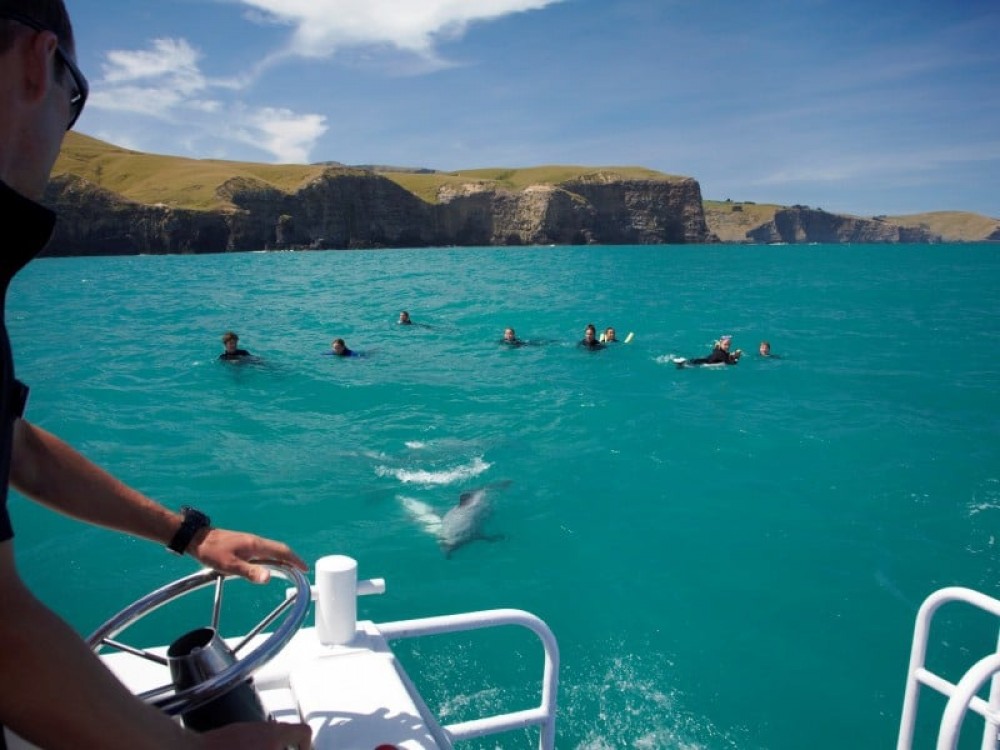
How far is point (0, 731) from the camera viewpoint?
109 cm

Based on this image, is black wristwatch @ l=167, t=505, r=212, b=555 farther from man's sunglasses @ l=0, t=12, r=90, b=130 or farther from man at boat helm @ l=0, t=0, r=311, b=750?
man's sunglasses @ l=0, t=12, r=90, b=130

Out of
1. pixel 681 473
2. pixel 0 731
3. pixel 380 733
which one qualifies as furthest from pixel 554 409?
pixel 0 731

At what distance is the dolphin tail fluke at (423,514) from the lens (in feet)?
35.5

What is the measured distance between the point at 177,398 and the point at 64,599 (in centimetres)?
1078

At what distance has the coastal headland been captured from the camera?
101 metres

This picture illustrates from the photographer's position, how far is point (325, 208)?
124250 millimetres

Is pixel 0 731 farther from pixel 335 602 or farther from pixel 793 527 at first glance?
pixel 793 527

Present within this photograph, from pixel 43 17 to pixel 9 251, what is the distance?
19.2 inches

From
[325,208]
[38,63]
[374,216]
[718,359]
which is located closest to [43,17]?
[38,63]

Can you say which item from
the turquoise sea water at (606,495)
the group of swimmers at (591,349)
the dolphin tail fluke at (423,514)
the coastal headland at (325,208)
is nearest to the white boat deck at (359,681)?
the turquoise sea water at (606,495)

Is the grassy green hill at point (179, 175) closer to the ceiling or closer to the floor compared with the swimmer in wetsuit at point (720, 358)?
closer to the ceiling

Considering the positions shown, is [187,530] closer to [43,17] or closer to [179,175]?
[43,17]

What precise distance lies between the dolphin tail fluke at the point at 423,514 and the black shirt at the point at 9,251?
9.88 meters

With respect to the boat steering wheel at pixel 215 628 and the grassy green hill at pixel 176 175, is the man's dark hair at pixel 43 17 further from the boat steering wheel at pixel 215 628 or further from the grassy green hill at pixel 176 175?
the grassy green hill at pixel 176 175
